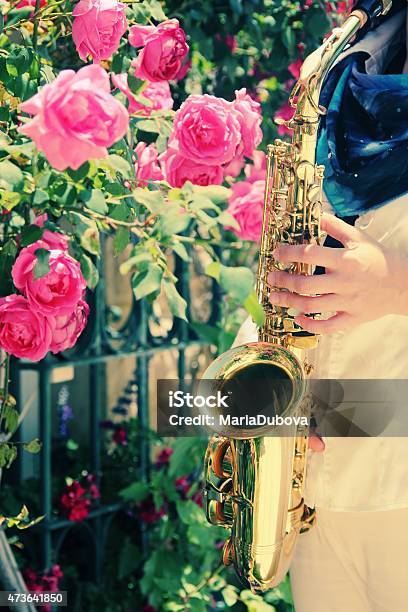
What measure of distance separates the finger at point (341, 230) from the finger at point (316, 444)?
399 millimetres

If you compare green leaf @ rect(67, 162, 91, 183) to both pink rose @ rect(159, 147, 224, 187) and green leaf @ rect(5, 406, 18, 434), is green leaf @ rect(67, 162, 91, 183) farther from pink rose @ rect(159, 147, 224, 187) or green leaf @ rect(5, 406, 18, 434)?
green leaf @ rect(5, 406, 18, 434)

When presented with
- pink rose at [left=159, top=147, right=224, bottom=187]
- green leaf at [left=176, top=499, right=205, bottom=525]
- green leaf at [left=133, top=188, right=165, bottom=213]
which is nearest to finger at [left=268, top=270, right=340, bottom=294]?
pink rose at [left=159, top=147, right=224, bottom=187]

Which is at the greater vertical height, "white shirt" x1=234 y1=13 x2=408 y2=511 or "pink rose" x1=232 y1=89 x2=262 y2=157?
"pink rose" x1=232 y1=89 x2=262 y2=157

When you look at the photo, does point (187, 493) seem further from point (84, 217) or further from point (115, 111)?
point (115, 111)

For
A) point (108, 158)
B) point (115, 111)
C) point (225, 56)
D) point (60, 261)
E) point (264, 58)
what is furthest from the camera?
point (264, 58)

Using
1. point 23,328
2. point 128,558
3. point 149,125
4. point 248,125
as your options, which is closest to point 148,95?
point 149,125

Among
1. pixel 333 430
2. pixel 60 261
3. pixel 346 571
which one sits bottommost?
pixel 346 571

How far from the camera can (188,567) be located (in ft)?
9.07

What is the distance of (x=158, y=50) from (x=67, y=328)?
1.69ft

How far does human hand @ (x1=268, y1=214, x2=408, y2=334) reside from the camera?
1.41m

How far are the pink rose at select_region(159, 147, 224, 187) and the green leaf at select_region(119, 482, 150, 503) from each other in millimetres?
1475

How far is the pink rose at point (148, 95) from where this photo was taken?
1.56 meters

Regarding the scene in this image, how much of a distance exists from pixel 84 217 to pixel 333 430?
65 cm

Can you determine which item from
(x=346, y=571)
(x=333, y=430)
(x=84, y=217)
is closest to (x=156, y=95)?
(x=84, y=217)
